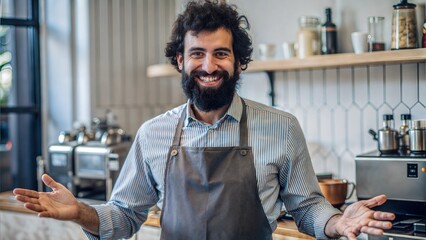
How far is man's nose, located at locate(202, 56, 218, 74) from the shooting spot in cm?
205

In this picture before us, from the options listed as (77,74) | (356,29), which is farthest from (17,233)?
(356,29)

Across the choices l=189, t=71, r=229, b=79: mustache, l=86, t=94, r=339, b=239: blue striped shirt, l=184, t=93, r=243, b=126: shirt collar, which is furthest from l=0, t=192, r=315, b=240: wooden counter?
l=189, t=71, r=229, b=79: mustache

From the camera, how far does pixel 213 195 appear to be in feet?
6.69

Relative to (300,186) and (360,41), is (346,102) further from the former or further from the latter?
(300,186)

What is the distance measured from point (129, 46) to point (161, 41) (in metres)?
0.24

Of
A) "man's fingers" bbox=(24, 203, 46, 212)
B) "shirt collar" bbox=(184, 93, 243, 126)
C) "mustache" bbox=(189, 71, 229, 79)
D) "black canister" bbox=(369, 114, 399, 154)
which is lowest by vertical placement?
"man's fingers" bbox=(24, 203, 46, 212)

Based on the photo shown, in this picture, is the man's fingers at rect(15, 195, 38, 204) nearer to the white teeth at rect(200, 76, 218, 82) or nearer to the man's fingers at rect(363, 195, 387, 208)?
the white teeth at rect(200, 76, 218, 82)

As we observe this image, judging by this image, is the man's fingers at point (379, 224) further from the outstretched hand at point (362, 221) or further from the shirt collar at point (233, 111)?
the shirt collar at point (233, 111)

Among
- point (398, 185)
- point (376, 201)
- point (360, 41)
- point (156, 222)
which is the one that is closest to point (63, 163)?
point (156, 222)

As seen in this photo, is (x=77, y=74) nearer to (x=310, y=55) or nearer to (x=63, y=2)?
(x=63, y=2)

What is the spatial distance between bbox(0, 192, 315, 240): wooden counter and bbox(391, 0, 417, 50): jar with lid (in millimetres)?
995

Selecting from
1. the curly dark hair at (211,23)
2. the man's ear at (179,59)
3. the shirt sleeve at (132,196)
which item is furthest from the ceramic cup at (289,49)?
the shirt sleeve at (132,196)

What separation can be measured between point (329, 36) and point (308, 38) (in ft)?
0.36

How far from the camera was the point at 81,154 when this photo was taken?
3498 mm
